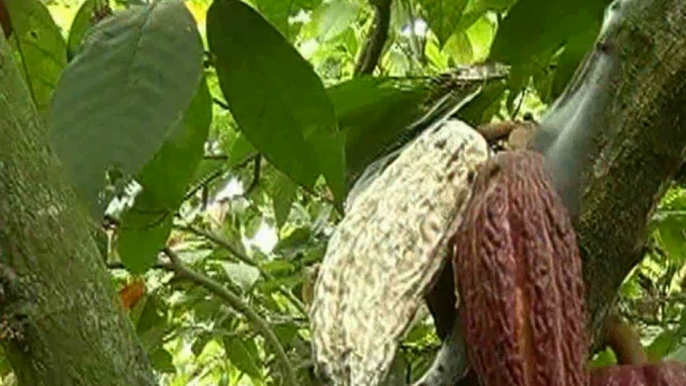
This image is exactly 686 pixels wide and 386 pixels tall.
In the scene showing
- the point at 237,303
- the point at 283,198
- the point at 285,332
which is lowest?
the point at 285,332

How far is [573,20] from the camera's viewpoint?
0.86 m

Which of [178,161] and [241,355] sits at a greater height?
[178,161]

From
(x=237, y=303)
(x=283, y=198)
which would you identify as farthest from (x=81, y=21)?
(x=237, y=303)

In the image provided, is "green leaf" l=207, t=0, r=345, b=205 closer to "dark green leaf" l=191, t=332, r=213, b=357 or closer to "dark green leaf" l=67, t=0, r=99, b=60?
"dark green leaf" l=67, t=0, r=99, b=60

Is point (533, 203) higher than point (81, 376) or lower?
higher

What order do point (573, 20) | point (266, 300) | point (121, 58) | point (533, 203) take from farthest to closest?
point (266, 300), point (573, 20), point (121, 58), point (533, 203)

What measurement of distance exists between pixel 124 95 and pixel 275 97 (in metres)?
0.15

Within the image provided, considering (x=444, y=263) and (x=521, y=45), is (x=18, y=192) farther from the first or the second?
(x=521, y=45)

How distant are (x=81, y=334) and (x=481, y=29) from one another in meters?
1.25

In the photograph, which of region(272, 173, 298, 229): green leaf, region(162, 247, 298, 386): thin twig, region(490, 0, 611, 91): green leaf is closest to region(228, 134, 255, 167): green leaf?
region(272, 173, 298, 229): green leaf

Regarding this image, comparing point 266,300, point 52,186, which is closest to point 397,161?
point 52,186

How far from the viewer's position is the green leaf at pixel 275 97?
827 mm

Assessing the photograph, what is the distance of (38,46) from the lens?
3.09ft

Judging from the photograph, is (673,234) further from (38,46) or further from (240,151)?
(38,46)
